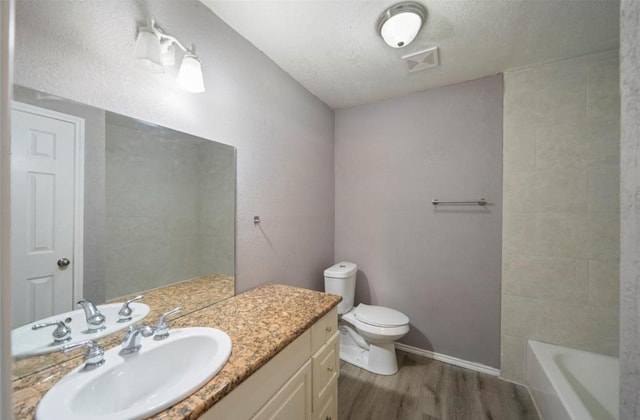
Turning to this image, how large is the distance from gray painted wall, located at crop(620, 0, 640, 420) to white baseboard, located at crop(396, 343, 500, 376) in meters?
1.87

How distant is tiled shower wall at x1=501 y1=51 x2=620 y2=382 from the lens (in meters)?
1.58

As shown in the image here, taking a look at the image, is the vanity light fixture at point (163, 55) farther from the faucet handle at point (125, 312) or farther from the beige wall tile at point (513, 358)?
the beige wall tile at point (513, 358)

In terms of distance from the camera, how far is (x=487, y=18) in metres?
1.34

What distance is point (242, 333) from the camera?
978mm

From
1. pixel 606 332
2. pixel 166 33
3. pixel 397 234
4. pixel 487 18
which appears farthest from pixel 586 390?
pixel 166 33

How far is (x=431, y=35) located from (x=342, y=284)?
1883mm

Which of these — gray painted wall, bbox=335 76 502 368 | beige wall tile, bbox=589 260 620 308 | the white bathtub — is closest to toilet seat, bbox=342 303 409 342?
gray painted wall, bbox=335 76 502 368

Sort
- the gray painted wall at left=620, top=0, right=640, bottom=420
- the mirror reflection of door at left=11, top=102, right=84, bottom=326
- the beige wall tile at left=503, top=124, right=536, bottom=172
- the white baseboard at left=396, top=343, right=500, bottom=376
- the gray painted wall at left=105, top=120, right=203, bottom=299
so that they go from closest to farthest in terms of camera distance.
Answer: the gray painted wall at left=620, top=0, right=640, bottom=420, the mirror reflection of door at left=11, top=102, right=84, bottom=326, the gray painted wall at left=105, top=120, right=203, bottom=299, the beige wall tile at left=503, top=124, right=536, bottom=172, the white baseboard at left=396, top=343, right=500, bottom=376

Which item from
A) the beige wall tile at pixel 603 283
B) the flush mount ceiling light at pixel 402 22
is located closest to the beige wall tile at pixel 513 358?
the beige wall tile at pixel 603 283

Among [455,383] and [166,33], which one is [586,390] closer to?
[455,383]

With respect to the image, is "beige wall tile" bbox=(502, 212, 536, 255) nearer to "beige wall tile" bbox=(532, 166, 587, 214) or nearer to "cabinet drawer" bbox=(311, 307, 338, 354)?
"beige wall tile" bbox=(532, 166, 587, 214)

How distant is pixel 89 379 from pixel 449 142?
2.45 metres

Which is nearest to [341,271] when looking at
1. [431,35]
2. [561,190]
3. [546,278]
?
[546,278]

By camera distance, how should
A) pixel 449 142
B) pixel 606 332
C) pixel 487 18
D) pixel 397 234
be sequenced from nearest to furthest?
pixel 487 18 < pixel 606 332 < pixel 449 142 < pixel 397 234
